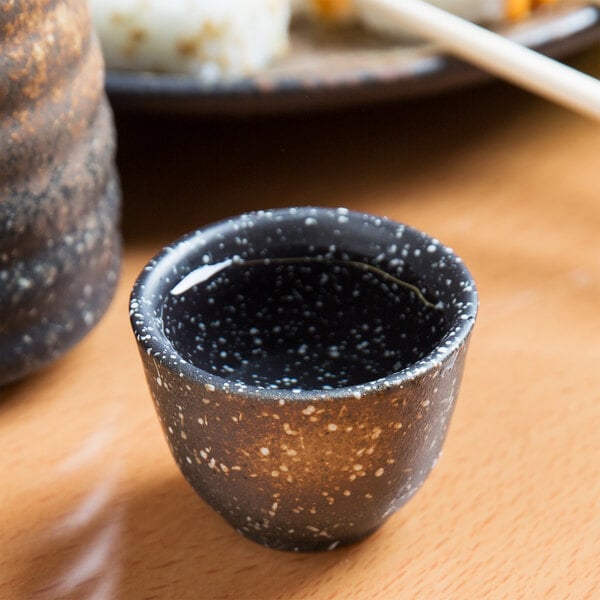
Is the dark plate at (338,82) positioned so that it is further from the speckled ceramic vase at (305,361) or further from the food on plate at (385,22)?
the speckled ceramic vase at (305,361)

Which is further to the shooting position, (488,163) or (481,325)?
(488,163)

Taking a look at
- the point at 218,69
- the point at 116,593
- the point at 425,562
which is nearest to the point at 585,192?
the point at 218,69

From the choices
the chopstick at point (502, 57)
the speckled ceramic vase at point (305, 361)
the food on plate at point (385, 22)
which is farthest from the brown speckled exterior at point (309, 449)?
the food on plate at point (385, 22)

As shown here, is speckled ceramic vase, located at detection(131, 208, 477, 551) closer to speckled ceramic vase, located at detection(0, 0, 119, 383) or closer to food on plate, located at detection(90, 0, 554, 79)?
speckled ceramic vase, located at detection(0, 0, 119, 383)

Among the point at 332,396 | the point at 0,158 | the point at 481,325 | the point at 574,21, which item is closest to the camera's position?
the point at 332,396

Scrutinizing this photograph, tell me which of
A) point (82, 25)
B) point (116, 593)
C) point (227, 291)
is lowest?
point (116, 593)

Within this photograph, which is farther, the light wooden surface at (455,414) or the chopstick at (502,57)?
the chopstick at (502,57)

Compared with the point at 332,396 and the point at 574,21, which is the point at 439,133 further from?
the point at 332,396
